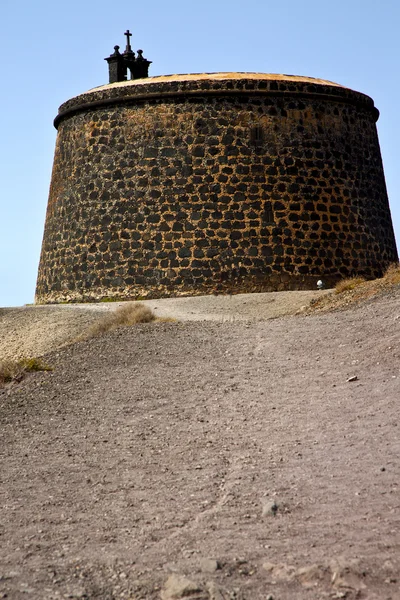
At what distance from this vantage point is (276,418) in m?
9.17

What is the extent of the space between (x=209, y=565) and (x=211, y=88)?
16941 millimetres

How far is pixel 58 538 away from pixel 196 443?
2293 millimetres

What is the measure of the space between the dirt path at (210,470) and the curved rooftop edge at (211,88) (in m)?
9.75

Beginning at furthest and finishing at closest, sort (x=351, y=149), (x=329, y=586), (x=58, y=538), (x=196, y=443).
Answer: (x=351, y=149) < (x=196, y=443) < (x=58, y=538) < (x=329, y=586)

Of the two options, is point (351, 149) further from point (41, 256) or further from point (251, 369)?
point (251, 369)

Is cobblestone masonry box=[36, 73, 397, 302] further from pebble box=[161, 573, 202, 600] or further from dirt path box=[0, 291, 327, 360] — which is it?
pebble box=[161, 573, 202, 600]

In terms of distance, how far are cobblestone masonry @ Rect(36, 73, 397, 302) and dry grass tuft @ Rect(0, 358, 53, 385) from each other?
8.33 metres

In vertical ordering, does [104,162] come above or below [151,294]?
above

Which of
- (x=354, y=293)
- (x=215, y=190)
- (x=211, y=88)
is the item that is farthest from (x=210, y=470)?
(x=211, y=88)

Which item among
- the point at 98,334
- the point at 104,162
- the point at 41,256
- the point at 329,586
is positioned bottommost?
the point at 329,586

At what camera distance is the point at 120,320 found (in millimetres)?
15914

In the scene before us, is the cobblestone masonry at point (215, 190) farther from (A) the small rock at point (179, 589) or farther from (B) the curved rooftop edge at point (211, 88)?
(A) the small rock at point (179, 589)

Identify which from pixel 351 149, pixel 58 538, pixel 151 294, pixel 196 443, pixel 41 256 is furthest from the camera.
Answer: pixel 41 256

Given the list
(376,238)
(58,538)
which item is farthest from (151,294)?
(58,538)
